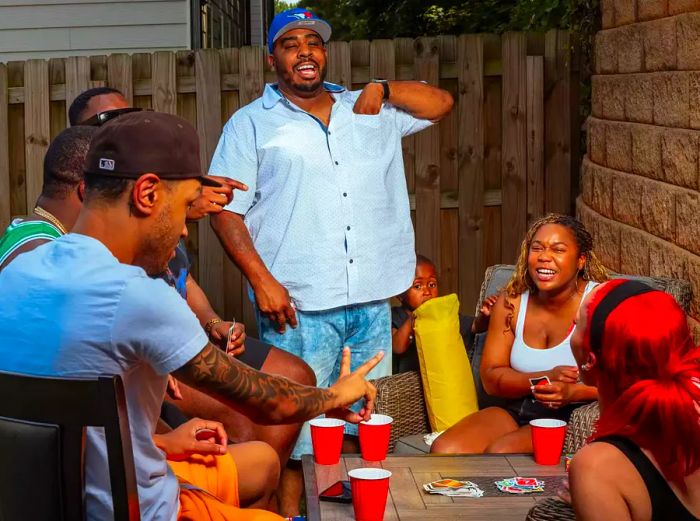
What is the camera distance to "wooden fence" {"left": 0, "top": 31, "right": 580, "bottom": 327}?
7.38 meters

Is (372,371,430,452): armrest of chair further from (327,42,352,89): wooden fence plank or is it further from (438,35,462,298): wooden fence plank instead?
(327,42,352,89): wooden fence plank

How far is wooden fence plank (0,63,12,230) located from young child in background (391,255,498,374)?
321 cm

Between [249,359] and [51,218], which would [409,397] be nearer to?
[249,359]

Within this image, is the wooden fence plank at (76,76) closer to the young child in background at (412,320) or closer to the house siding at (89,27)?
the house siding at (89,27)

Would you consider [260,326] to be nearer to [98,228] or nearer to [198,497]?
[198,497]

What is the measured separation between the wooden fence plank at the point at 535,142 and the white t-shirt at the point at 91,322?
5050 millimetres

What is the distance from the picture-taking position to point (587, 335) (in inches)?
106

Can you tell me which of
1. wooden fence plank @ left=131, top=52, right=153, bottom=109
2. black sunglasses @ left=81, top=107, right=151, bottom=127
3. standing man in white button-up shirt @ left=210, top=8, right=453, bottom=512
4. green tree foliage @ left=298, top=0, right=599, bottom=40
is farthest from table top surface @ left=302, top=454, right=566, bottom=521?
green tree foliage @ left=298, top=0, right=599, bottom=40

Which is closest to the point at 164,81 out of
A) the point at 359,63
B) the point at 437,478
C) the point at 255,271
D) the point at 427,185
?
the point at 359,63

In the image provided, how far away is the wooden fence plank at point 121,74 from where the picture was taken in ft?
24.7

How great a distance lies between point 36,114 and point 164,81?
3.00ft

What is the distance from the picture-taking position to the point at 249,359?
463cm

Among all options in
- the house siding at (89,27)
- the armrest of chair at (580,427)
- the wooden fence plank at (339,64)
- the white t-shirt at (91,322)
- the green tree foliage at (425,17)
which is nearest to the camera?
the white t-shirt at (91,322)

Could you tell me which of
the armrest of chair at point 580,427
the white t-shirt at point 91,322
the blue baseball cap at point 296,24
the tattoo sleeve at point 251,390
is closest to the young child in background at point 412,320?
the armrest of chair at point 580,427
